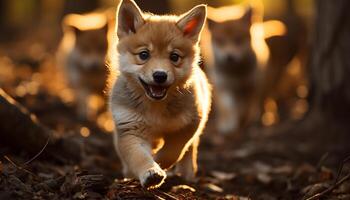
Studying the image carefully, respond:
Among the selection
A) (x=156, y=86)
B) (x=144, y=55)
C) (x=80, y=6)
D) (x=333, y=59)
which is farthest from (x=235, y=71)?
(x=80, y=6)

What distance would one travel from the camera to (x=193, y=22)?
5.40 metres

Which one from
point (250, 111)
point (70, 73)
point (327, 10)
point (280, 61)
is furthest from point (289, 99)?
point (327, 10)

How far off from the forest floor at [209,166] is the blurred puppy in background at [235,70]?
0.34 meters

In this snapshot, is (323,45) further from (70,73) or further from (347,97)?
(70,73)

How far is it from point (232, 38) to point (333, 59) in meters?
3.17

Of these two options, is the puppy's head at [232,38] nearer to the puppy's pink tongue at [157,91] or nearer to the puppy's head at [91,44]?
the puppy's head at [91,44]

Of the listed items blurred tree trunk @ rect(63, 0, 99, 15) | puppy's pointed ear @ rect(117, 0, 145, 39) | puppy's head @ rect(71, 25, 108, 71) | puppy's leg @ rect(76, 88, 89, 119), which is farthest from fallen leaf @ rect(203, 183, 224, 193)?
blurred tree trunk @ rect(63, 0, 99, 15)

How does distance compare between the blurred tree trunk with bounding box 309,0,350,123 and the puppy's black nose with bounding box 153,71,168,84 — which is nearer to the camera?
the puppy's black nose with bounding box 153,71,168,84

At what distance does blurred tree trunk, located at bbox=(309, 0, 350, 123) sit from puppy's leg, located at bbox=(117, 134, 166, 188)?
3233 mm

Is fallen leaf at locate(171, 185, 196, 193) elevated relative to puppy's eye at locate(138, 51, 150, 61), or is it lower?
lower

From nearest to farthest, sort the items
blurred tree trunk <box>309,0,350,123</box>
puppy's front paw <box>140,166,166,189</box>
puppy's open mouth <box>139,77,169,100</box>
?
puppy's front paw <box>140,166,166,189</box>
puppy's open mouth <box>139,77,169,100</box>
blurred tree trunk <box>309,0,350,123</box>

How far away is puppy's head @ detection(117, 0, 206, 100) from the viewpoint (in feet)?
16.3

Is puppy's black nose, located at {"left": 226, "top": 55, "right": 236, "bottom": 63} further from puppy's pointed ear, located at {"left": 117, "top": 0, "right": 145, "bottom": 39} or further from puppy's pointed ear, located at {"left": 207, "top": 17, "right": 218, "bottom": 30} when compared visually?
puppy's pointed ear, located at {"left": 117, "top": 0, "right": 145, "bottom": 39}

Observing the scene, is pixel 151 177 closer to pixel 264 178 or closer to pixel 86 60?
pixel 264 178
